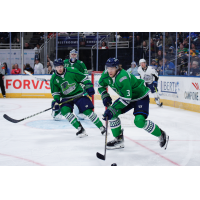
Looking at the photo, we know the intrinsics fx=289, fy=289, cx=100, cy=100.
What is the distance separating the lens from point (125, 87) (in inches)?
104

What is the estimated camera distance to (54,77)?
11.5 ft

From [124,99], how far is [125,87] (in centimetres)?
12

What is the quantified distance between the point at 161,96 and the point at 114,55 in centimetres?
278

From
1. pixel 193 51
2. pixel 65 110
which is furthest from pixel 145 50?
pixel 65 110

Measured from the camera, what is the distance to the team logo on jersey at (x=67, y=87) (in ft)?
11.6

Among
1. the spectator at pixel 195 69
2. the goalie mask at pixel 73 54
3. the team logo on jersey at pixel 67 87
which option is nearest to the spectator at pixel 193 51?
the spectator at pixel 195 69

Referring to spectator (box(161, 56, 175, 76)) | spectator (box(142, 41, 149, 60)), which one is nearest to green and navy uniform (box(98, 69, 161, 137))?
spectator (box(161, 56, 175, 76))

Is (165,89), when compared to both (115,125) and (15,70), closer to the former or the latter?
(115,125)

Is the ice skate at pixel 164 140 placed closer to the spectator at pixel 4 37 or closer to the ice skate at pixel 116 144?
the ice skate at pixel 116 144

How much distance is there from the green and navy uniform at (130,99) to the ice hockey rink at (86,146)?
0.29 metres

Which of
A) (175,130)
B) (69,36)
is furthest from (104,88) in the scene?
(69,36)

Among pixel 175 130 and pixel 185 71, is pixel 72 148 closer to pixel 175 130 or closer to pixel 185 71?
pixel 175 130

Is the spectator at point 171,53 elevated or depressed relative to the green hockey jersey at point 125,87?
elevated

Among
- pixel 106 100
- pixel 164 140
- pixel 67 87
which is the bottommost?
pixel 164 140
